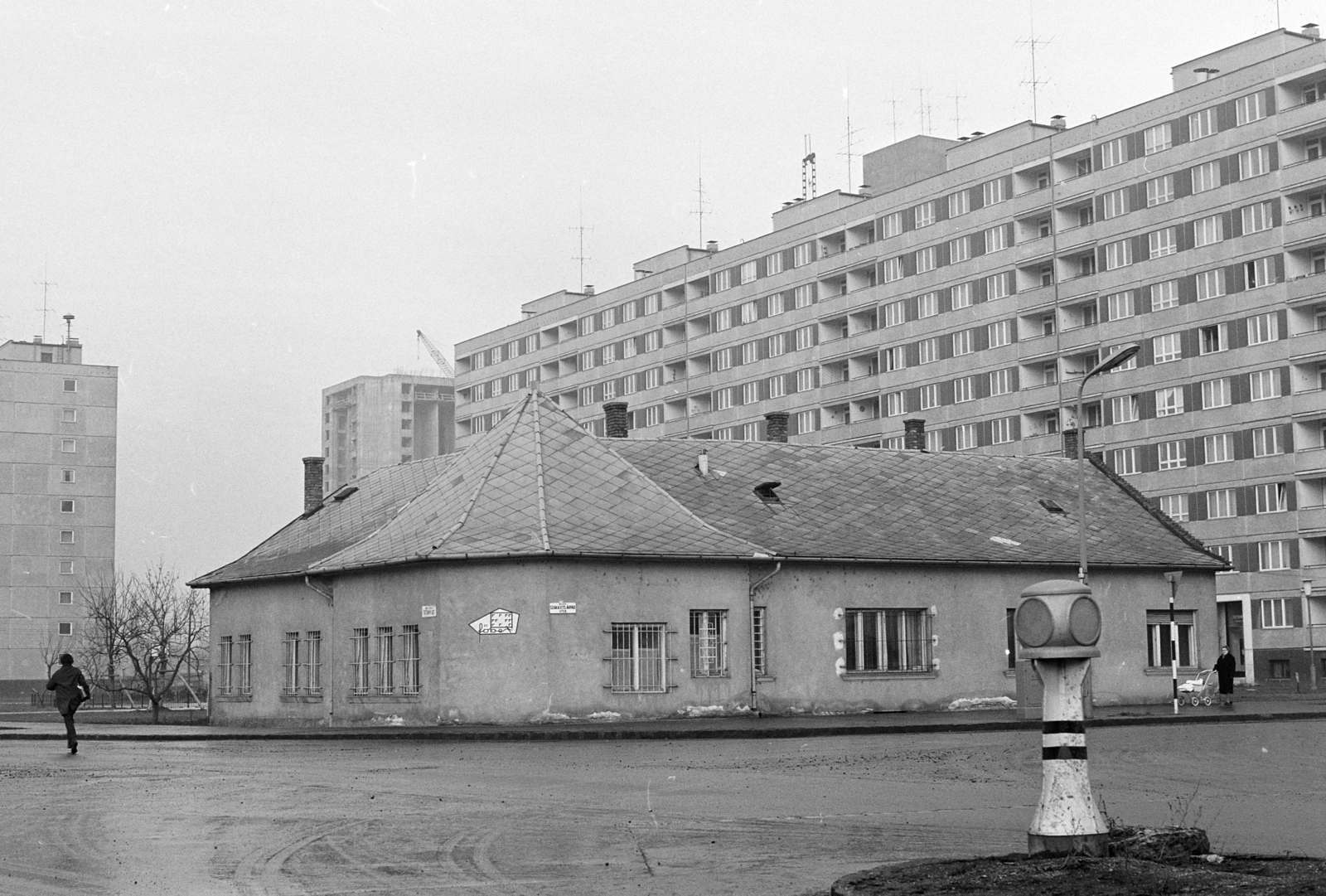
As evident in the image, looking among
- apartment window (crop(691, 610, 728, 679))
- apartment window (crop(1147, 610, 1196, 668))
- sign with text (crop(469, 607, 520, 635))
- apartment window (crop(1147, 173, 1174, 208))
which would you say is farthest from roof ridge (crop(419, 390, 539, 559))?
apartment window (crop(1147, 173, 1174, 208))

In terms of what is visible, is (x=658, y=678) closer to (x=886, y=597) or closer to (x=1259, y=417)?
(x=886, y=597)

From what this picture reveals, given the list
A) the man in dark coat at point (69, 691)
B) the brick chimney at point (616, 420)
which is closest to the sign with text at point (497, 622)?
the man in dark coat at point (69, 691)

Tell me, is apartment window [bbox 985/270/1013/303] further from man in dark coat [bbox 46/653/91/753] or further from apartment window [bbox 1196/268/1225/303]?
man in dark coat [bbox 46/653/91/753]

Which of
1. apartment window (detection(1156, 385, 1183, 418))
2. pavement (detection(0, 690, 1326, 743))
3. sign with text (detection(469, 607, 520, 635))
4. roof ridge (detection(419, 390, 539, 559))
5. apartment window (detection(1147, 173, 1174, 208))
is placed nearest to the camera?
pavement (detection(0, 690, 1326, 743))

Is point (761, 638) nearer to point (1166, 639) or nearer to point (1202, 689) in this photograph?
point (1202, 689)

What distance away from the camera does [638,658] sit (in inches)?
1380

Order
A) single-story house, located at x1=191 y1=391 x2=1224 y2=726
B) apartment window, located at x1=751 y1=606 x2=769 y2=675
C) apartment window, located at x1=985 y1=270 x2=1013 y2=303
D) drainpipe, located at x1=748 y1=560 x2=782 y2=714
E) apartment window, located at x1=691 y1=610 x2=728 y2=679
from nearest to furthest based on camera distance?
single-story house, located at x1=191 y1=391 x2=1224 y2=726 → apartment window, located at x1=691 y1=610 x2=728 y2=679 → drainpipe, located at x1=748 y1=560 x2=782 y2=714 → apartment window, located at x1=751 y1=606 x2=769 y2=675 → apartment window, located at x1=985 y1=270 x2=1013 y2=303

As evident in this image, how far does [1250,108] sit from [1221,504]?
59.7 feet

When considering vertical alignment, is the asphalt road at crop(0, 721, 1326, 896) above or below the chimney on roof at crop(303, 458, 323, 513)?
below

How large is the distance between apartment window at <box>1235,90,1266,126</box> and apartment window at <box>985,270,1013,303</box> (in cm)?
1496

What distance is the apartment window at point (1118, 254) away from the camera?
3226 inches

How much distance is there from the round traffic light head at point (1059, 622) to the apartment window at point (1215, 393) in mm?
71991

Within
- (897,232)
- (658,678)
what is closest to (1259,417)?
(897,232)

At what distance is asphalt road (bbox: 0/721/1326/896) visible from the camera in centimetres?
1034
